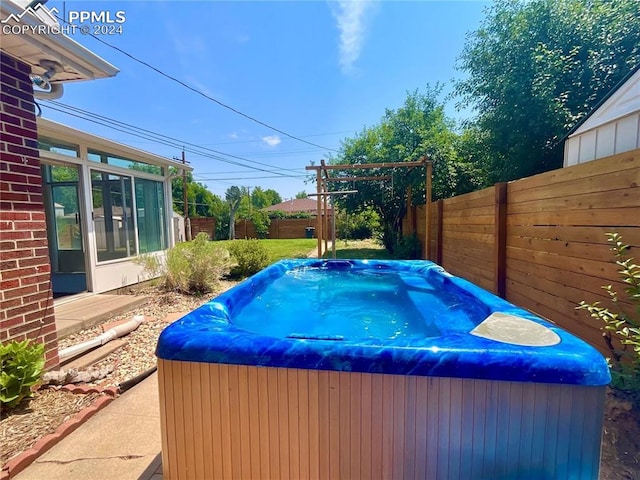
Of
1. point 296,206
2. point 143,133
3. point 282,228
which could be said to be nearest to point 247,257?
point 143,133

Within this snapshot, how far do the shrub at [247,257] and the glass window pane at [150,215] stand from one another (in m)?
1.63

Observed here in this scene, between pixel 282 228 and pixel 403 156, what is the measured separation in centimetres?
1318

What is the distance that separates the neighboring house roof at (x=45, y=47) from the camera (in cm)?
187

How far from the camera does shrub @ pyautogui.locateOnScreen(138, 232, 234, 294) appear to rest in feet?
17.0

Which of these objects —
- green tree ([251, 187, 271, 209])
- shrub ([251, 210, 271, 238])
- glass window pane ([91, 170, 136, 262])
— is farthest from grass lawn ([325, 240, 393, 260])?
green tree ([251, 187, 271, 209])

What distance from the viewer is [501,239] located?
385 cm

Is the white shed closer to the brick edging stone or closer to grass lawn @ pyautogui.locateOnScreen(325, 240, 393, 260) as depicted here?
the brick edging stone

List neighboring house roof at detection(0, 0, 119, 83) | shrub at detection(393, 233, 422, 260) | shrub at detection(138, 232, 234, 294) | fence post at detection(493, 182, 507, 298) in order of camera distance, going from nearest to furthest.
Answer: neighboring house roof at detection(0, 0, 119, 83), fence post at detection(493, 182, 507, 298), shrub at detection(138, 232, 234, 294), shrub at detection(393, 233, 422, 260)

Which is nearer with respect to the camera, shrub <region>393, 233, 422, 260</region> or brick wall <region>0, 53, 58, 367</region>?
brick wall <region>0, 53, 58, 367</region>

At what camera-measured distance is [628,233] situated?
1998 mm

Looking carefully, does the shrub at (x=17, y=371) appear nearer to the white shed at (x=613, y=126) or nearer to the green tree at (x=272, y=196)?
the white shed at (x=613, y=126)

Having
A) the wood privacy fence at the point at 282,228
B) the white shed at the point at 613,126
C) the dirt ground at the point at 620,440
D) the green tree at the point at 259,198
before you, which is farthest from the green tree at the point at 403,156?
the green tree at the point at 259,198

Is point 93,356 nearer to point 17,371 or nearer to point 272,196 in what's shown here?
point 17,371

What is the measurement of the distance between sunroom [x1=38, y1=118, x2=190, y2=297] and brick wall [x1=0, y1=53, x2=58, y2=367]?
2.42 m
